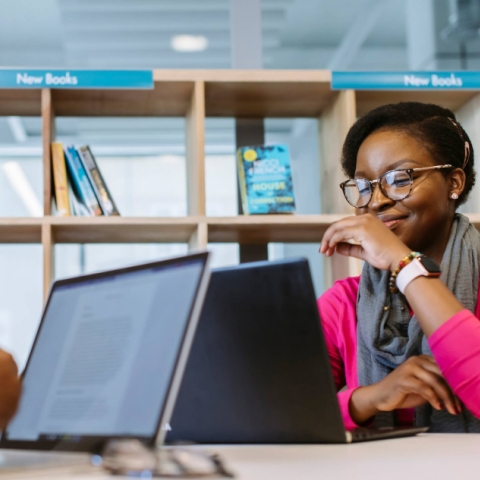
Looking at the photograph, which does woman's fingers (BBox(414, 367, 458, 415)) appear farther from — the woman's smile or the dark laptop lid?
the woman's smile

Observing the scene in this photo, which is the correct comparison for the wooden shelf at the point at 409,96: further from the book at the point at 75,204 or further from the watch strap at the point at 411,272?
the watch strap at the point at 411,272

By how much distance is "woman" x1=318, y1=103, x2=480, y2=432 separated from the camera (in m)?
1.28

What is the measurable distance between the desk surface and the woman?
0.27m

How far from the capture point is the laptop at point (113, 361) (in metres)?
0.75

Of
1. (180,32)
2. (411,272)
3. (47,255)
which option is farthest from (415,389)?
(180,32)

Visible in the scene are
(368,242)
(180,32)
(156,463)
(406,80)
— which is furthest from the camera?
(180,32)

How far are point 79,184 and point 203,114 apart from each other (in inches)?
18.4

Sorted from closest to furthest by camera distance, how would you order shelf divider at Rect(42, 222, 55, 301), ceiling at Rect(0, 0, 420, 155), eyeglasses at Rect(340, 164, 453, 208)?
eyeglasses at Rect(340, 164, 453, 208) < shelf divider at Rect(42, 222, 55, 301) < ceiling at Rect(0, 0, 420, 155)

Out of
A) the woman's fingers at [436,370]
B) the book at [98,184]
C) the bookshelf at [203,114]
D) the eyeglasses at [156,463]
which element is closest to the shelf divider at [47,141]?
the bookshelf at [203,114]

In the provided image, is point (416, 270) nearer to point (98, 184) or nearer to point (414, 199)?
point (414, 199)

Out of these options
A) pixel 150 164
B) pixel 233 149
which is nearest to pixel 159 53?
pixel 150 164

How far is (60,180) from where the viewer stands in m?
2.37

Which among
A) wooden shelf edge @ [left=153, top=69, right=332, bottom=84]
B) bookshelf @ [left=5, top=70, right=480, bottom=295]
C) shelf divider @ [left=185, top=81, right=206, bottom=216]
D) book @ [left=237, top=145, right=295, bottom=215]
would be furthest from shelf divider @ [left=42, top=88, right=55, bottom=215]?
book @ [left=237, top=145, right=295, bottom=215]

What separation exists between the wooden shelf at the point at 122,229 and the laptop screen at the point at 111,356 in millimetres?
1366
